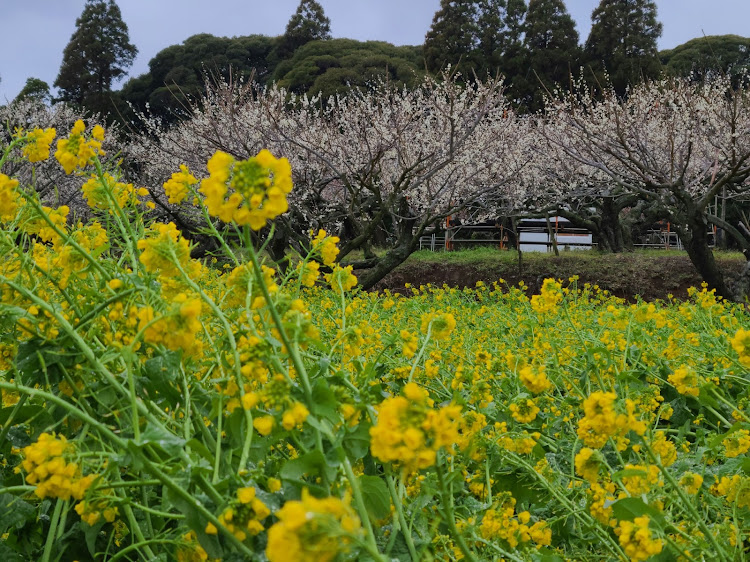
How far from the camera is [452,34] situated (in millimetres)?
23328

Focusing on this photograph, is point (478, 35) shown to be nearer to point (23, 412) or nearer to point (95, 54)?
point (95, 54)

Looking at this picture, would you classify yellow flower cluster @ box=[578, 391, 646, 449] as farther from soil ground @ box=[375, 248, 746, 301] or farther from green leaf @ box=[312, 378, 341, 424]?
soil ground @ box=[375, 248, 746, 301]

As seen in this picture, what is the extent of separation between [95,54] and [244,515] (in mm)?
29014

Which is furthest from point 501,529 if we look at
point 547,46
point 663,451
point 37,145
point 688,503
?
point 547,46

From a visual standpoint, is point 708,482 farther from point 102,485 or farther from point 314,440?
point 102,485

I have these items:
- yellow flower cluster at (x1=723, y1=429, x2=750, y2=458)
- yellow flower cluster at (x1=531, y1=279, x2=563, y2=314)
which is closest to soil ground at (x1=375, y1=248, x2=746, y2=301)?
yellow flower cluster at (x1=531, y1=279, x2=563, y2=314)

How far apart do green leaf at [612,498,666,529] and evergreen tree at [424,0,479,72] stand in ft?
74.2

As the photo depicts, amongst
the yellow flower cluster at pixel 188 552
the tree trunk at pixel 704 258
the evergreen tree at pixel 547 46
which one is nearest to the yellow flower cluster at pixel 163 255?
the yellow flower cluster at pixel 188 552

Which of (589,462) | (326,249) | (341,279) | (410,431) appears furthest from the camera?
(341,279)

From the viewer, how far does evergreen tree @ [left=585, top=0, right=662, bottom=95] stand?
67.8ft

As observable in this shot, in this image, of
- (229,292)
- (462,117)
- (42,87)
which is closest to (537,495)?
(229,292)

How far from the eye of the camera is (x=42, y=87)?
25.4 meters

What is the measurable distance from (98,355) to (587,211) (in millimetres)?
16783

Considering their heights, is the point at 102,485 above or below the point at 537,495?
above
